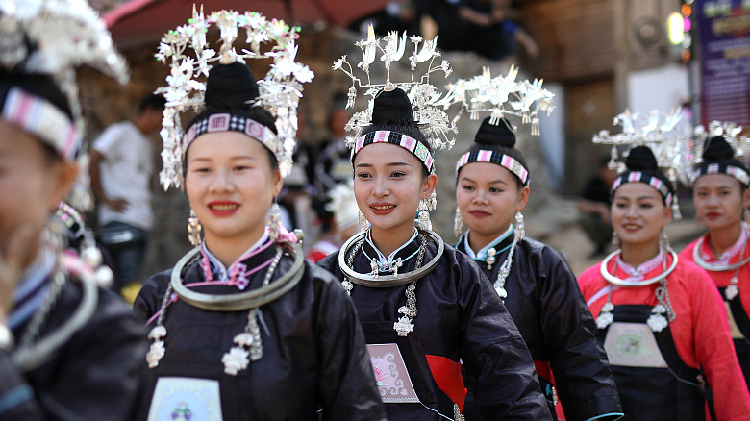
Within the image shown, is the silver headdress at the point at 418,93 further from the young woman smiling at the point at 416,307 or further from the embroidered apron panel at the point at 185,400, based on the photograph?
the embroidered apron panel at the point at 185,400

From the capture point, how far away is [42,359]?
4.83 ft

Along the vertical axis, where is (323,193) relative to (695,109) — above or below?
below

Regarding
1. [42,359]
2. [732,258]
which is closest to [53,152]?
[42,359]

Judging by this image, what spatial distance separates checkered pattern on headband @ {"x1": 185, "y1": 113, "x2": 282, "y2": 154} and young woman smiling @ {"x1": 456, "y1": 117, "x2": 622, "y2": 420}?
160 centimetres

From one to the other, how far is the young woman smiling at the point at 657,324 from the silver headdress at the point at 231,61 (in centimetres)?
233

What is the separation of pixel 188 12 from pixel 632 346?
4.93 meters

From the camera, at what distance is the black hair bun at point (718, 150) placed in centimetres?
477

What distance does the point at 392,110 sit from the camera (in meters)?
3.16

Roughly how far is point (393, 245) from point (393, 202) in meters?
0.20

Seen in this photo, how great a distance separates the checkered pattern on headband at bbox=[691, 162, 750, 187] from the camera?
186 inches

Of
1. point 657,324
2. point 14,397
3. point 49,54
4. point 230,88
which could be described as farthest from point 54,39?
point 657,324

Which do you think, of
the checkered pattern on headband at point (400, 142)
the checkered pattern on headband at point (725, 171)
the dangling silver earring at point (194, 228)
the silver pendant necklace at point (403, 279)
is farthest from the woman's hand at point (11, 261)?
the checkered pattern on headband at point (725, 171)

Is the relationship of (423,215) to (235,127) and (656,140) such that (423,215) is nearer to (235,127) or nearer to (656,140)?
(235,127)

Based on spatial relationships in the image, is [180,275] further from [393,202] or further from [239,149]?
[393,202]
